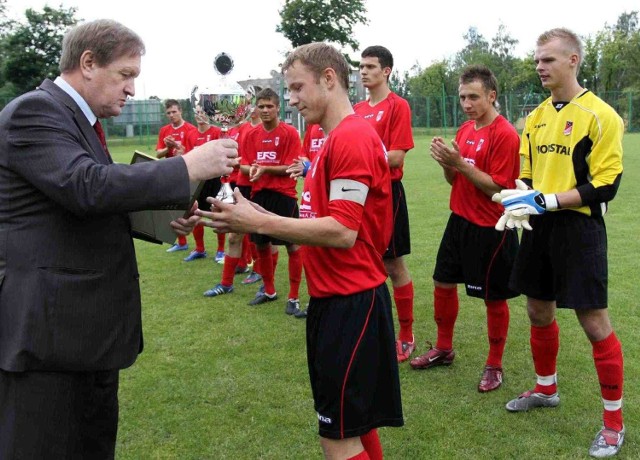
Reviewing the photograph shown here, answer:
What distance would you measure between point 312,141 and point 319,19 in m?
47.1

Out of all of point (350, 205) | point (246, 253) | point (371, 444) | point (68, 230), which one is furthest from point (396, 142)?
point (246, 253)

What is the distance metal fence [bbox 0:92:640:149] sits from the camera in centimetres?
3750

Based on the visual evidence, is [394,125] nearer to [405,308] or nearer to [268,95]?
[405,308]

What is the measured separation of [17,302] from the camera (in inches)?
87.8

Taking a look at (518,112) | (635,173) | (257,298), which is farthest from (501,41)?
(257,298)

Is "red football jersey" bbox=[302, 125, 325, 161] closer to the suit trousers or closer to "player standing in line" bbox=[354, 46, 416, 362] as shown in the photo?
"player standing in line" bbox=[354, 46, 416, 362]

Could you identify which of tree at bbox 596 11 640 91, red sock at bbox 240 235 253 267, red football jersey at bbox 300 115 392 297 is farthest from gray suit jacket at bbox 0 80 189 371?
tree at bbox 596 11 640 91

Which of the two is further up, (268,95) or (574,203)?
(268,95)

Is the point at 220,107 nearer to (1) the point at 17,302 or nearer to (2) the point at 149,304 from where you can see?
(1) the point at 17,302

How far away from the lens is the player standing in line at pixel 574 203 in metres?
3.56

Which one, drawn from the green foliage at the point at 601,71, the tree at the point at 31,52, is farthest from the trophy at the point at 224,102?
the green foliage at the point at 601,71

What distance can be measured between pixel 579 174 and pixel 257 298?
412 cm

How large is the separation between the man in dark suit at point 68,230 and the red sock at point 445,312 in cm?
304

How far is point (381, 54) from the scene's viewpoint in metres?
5.36
